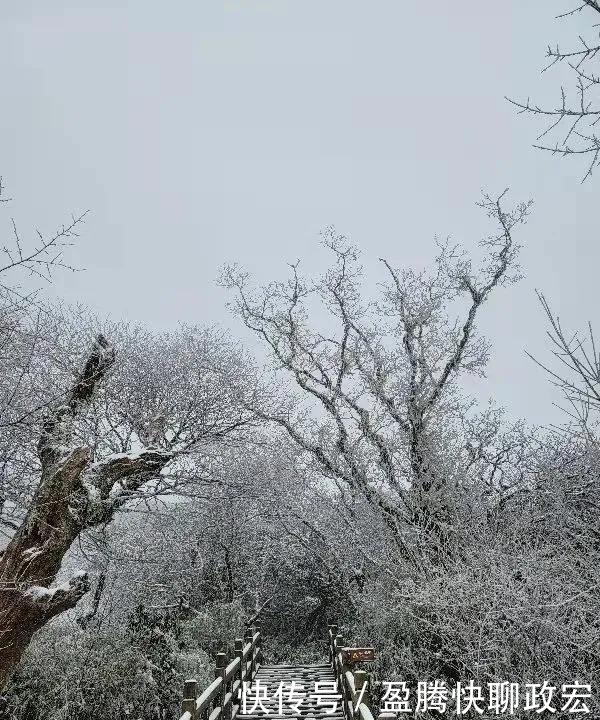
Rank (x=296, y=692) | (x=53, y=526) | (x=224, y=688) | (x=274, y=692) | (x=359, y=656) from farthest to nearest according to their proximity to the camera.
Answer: (x=274, y=692)
(x=296, y=692)
(x=224, y=688)
(x=359, y=656)
(x=53, y=526)

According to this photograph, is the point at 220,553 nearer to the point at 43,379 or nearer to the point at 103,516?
the point at 43,379

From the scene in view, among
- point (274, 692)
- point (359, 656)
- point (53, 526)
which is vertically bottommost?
point (274, 692)

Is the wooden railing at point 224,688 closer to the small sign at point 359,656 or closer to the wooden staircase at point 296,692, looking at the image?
the wooden staircase at point 296,692

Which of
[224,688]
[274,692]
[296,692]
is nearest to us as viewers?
[224,688]

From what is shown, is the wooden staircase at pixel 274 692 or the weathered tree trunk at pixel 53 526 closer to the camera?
the wooden staircase at pixel 274 692

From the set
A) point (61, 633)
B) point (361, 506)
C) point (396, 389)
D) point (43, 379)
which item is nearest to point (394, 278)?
point (396, 389)

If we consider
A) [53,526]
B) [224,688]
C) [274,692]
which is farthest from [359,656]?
[53,526]

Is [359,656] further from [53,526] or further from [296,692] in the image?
[53,526]

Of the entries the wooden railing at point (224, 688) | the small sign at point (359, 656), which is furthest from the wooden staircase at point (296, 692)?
the small sign at point (359, 656)

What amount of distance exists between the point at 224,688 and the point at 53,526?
423cm

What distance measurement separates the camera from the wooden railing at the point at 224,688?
7156mm

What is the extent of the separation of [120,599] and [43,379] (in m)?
13.9

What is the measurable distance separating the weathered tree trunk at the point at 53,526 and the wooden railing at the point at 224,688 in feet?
8.46

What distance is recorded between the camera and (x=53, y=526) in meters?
8.88
